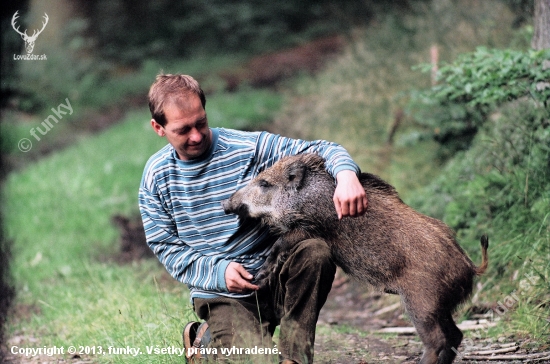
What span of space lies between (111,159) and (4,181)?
1545mm

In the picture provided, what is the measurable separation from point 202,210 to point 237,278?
48 cm

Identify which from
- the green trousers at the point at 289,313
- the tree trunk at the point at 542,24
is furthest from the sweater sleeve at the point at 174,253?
the tree trunk at the point at 542,24

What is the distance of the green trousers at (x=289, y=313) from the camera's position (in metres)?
3.48

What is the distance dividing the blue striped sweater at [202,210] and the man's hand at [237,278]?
131 millimetres

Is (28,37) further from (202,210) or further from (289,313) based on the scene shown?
(289,313)

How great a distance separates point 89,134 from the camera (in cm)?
1273

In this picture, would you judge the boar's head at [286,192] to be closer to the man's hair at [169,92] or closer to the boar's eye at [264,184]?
the boar's eye at [264,184]

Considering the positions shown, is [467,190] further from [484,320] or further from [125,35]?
[125,35]

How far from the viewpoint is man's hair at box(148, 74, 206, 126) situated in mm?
3652

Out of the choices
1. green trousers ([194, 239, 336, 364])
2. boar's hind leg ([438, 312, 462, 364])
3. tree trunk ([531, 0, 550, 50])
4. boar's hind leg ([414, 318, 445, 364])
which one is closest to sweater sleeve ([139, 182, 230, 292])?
green trousers ([194, 239, 336, 364])

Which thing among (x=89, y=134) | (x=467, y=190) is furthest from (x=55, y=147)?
(x=467, y=190)

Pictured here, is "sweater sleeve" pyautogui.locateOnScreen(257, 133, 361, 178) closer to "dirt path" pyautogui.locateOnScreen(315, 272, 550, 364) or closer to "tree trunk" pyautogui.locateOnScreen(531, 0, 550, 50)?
"dirt path" pyautogui.locateOnScreen(315, 272, 550, 364)

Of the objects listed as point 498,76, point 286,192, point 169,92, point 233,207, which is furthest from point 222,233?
point 498,76

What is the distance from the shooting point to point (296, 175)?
3865mm
